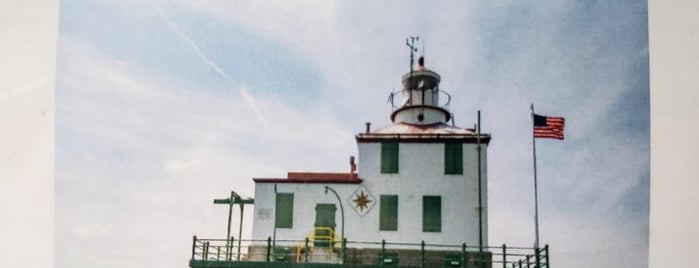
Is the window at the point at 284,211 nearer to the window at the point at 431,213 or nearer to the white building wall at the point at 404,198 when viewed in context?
the white building wall at the point at 404,198

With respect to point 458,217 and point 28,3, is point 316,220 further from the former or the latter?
point 28,3

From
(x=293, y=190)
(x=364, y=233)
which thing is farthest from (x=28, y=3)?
(x=364, y=233)

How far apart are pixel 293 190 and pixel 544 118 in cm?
814

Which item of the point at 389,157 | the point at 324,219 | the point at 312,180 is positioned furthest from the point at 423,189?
the point at 312,180

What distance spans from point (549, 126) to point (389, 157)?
5716 millimetres

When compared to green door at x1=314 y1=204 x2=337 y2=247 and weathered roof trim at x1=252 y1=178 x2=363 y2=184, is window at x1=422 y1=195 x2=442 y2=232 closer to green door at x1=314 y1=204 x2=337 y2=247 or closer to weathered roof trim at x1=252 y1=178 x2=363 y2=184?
weathered roof trim at x1=252 y1=178 x2=363 y2=184

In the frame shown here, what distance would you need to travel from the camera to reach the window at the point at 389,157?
59.9ft

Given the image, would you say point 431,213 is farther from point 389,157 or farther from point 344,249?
point 344,249

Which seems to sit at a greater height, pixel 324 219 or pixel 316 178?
pixel 316 178

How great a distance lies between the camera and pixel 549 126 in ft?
46.0

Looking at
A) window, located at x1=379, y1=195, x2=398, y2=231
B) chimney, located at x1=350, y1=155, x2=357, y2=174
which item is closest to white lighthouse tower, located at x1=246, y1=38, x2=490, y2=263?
window, located at x1=379, y1=195, x2=398, y2=231

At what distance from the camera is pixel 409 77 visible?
21.0 meters

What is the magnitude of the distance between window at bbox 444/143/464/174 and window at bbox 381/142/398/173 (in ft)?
5.18

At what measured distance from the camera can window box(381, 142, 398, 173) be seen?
59.9 feet
